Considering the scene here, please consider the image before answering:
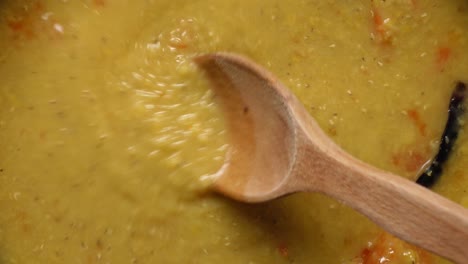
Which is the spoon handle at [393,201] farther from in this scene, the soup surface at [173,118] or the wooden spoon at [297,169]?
the soup surface at [173,118]

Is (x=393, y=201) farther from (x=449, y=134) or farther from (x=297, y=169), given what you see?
(x=449, y=134)

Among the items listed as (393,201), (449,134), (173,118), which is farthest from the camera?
(449,134)

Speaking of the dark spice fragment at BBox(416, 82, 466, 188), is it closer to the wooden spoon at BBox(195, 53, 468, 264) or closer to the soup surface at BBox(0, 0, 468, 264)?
Result: the soup surface at BBox(0, 0, 468, 264)

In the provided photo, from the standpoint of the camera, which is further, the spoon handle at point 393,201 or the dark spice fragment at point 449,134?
the dark spice fragment at point 449,134

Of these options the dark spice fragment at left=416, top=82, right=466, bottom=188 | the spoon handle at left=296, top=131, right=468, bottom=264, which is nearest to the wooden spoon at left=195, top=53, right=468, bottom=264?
the spoon handle at left=296, top=131, right=468, bottom=264

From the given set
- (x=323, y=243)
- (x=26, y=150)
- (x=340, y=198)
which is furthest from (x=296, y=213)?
(x=26, y=150)

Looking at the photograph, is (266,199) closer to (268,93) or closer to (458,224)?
(268,93)

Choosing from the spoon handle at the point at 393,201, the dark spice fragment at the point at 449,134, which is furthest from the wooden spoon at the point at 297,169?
the dark spice fragment at the point at 449,134

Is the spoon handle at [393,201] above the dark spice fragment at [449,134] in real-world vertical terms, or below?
above

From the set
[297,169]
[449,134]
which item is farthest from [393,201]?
[449,134]
